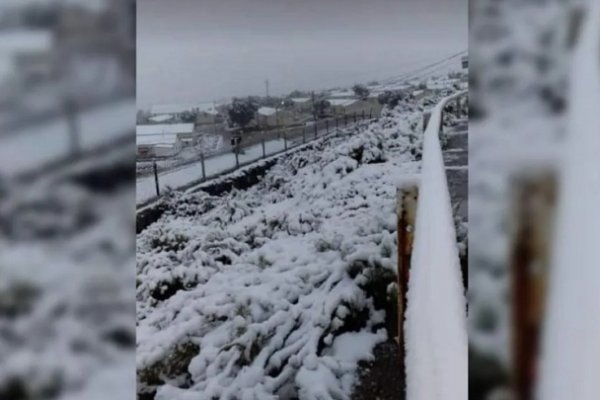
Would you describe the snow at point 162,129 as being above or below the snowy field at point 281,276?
above

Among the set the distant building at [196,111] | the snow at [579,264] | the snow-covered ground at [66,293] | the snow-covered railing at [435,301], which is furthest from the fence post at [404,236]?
the snow-covered ground at [66,293]

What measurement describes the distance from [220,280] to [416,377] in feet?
2.12

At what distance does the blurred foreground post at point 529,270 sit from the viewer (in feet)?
6.59

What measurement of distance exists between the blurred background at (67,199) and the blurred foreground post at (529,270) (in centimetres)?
113

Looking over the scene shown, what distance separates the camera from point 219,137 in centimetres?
216

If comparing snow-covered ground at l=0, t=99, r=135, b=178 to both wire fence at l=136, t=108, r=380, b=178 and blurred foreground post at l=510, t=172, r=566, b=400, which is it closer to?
wire fence at l=136, t=108, r=380, b=178

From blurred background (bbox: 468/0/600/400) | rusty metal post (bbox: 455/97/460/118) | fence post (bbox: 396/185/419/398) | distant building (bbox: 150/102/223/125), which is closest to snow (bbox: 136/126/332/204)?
distant building (bbox: 150/102/223/125)

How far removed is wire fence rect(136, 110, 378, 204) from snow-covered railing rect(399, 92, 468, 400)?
28 cm

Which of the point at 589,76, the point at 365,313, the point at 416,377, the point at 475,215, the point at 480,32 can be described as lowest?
the point at 416,377

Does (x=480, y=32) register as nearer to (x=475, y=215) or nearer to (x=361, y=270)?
(x=475, y=215)

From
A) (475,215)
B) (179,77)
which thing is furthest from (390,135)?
(179,77)

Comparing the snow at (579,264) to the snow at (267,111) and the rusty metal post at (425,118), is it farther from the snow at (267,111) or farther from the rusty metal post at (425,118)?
the snow at (267,111)

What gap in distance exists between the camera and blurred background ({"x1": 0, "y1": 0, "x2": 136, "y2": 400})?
6.82 ft

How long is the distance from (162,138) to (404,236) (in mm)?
777
